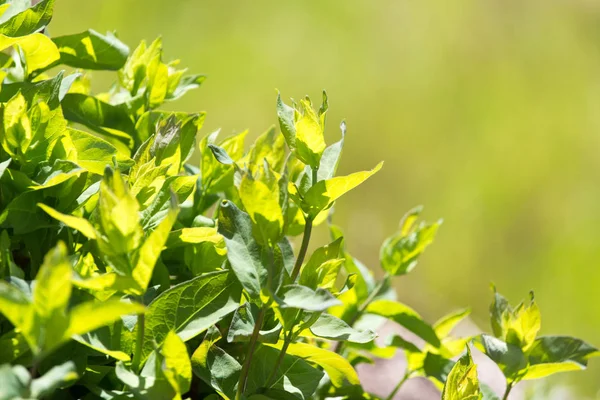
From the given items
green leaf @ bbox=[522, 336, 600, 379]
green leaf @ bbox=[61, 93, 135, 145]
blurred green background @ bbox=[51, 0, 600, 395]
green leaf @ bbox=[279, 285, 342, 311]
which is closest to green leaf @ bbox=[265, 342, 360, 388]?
green leaf @ bbox=[279, 285, 342, 311]

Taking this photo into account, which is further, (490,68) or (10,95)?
(490,68)

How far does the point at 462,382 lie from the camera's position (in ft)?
2.26

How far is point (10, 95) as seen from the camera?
0.78 m

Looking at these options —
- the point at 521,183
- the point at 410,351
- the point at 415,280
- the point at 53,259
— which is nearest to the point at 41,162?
the point at 53,259

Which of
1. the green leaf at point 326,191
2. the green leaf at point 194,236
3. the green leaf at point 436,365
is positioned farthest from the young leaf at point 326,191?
the green leaf at point 436,365

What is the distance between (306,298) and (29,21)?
41 cm

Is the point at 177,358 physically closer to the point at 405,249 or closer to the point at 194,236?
the point at 194,236

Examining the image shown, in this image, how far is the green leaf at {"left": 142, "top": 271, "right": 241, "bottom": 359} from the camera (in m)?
0.63

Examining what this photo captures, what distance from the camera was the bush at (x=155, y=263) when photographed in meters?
0.56

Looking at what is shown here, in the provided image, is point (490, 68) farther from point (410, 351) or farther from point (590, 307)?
point (410, 351)

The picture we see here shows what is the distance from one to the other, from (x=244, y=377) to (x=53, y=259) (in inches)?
8.8

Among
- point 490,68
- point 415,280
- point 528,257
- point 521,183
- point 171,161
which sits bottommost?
point 415,280

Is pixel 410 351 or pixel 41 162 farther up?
pixel 41 162

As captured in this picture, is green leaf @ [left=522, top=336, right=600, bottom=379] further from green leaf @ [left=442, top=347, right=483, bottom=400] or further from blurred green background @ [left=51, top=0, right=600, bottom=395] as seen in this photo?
blurred green background @ [left=51, top=0, right=600, bottom=395]
